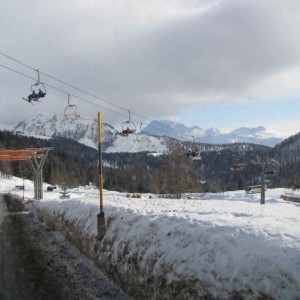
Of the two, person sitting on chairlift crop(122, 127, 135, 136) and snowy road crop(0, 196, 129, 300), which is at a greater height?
person sitting on chairlift crop(122, 127, 135, 136)

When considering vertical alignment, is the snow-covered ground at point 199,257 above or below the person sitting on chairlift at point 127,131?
below

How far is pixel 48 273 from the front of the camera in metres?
8.04

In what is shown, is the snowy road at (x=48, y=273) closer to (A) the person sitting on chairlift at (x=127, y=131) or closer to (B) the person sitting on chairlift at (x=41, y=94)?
(B) the person sitting on chairlift at (x=41, y=94)

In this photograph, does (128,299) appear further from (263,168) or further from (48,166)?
(48,166)

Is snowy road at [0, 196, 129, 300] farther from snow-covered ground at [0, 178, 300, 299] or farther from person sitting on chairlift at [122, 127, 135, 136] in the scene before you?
person sitting on chairlift at [122, 127, 135, 136]

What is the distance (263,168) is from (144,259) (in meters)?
29.7

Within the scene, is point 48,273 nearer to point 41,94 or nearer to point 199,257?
point 199,257

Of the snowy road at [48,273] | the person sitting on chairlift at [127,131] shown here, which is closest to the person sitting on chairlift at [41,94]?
the snowy road at [48,273]

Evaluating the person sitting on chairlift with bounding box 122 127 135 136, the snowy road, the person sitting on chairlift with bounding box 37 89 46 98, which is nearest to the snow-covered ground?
the snowy road

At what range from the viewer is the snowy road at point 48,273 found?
22.4ft

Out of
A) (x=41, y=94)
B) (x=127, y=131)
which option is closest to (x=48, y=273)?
(x=41, y=94)

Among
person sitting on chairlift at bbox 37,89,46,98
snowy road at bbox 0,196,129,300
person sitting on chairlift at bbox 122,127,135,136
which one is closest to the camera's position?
snowy road at bbox 0,196,129,300

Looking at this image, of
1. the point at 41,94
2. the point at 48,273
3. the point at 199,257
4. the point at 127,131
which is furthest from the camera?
the point at 127,131

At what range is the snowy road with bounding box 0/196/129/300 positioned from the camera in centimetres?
681
